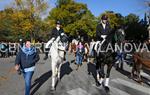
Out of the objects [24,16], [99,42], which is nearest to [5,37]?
[24,16]

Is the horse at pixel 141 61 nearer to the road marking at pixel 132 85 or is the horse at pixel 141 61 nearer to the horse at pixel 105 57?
the road marking at pixel 132 85

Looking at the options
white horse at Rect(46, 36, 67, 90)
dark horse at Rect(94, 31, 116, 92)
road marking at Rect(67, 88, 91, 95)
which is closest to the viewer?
road marking at Rect(67, 88, 91, 95)

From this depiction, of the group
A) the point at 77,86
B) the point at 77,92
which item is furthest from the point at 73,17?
the point at 77,92

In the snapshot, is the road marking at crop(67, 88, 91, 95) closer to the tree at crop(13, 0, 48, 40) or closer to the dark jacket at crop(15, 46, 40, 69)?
the dark jacket at crop(15, 46, 40, 69)

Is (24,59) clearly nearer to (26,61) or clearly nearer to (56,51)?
(26,61)

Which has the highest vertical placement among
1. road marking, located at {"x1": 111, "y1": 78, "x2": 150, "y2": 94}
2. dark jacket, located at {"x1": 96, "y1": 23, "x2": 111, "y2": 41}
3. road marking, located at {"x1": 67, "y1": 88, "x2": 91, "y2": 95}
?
dark jacket, located at {"x1": 96, "y1": 23, "x2": 111, "y2": 41}

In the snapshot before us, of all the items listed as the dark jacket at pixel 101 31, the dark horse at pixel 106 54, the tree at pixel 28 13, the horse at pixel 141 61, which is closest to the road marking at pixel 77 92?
the dark horse at pixel 106 54

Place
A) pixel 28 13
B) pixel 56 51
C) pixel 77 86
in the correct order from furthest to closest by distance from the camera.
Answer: pixel 28 13 → pixel 77 86 → pixel 56 51

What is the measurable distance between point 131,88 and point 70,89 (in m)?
2.27

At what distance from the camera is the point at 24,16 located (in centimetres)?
4356

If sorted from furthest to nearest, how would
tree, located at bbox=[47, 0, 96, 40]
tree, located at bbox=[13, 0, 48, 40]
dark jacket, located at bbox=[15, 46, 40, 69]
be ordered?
tree, located at bbox=[47, 0, 96, 40] → tree, located at bbox=[13, 0, 48, 40] → dark jacket, located at bbox=[15, 46, 40, 69]

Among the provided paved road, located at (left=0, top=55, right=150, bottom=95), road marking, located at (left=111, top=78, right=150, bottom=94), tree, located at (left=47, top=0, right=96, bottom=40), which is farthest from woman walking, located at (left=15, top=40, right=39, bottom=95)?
tree, located at (left=47, top=0, right=96, bottom=40)

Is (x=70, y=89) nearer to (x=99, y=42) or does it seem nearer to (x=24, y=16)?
(x=99, y=42)

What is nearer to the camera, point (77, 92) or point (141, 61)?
point (77, 92)
